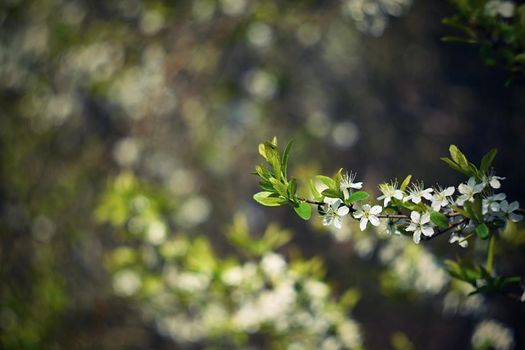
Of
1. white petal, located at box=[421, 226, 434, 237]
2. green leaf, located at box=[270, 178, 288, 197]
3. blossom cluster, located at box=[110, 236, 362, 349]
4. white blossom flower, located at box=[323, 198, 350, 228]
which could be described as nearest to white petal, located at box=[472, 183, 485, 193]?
white petal, located at box=[421, 226, 434, 237]

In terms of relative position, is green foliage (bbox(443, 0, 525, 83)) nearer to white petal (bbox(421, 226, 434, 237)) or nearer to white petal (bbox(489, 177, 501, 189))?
white petal (bbox(489, 177, 501, 189))

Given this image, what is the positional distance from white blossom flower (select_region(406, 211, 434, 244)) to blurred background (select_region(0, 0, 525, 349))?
57 centimetres

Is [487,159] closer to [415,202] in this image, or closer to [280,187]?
[415,202]

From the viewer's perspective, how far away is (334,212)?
2.57 ft

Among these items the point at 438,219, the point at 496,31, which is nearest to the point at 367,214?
the point at 438,219

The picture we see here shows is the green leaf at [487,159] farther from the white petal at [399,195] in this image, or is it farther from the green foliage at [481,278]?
the green foliage at [481,278]

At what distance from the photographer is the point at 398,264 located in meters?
1.46

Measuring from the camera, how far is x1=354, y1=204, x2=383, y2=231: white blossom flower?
0.78 metres

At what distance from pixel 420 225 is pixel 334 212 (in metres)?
0.16

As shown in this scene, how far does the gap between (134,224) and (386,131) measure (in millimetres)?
2267

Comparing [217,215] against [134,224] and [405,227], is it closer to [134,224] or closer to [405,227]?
[134,224]

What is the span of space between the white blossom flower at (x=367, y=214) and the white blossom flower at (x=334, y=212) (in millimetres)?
28

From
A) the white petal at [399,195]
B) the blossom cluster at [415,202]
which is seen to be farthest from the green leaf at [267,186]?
the white petal at [399,195]

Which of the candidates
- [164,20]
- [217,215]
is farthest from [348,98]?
[164,20]
